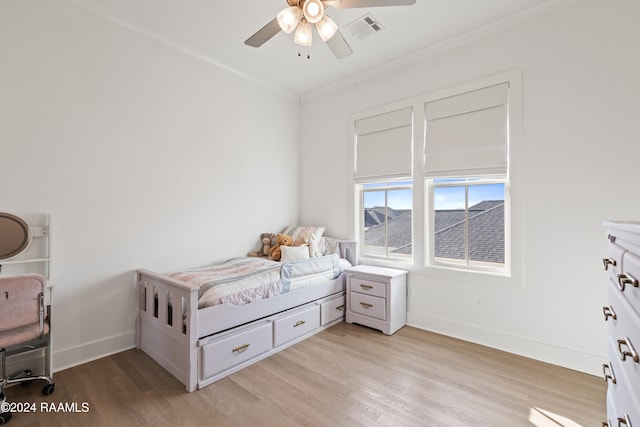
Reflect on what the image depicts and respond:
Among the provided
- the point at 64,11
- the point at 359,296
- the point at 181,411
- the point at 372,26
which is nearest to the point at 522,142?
the point at 372,26

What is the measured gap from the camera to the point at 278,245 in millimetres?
3336

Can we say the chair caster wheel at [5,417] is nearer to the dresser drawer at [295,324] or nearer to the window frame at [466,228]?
the dresser drawer at [295,324]

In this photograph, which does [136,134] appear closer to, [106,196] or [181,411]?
[106,196]

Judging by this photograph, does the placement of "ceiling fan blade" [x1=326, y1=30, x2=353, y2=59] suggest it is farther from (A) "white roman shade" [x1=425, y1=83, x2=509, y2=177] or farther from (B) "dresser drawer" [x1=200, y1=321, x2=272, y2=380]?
(B) "dresser drawer" [x1=200, y1=321, x2=272, y2=380]

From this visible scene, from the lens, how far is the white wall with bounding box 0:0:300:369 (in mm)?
2064

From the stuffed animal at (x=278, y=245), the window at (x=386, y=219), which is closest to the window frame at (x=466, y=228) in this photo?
the window at (x=386, y=219)

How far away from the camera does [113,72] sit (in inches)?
95.5

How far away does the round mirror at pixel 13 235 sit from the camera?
193 centimetres

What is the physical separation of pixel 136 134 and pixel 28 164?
0.77 meters

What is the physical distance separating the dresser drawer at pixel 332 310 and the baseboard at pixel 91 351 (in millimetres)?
1721

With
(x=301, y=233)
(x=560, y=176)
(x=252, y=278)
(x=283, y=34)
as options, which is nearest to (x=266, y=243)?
(x=301, y=233)

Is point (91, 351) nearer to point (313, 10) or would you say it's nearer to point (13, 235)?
point (13, 235)

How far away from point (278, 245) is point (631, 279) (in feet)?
9.40

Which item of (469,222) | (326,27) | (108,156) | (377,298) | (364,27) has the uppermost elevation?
(364,27)
